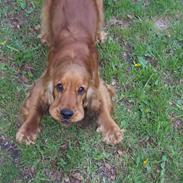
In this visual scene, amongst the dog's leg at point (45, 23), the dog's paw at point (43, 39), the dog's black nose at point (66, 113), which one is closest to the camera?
the dog's black nose at point (66, 113)

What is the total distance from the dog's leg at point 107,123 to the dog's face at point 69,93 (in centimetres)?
42

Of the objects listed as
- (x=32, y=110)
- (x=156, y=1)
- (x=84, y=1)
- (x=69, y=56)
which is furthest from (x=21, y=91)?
(x=156, y=1)

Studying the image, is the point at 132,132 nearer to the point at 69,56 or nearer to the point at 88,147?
the point at 88,147

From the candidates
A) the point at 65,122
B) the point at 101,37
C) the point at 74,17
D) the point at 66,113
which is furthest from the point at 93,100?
the point at 101,37

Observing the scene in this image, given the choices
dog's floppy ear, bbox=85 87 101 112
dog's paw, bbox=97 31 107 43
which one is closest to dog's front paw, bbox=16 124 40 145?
dog's floppy ear, bbox=85 87 101 112

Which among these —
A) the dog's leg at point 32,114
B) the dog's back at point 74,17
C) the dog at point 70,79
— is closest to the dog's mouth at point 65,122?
the dog at point 70,79

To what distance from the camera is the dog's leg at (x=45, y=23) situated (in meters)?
4.64

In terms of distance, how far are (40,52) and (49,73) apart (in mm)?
681

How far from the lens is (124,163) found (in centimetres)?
413

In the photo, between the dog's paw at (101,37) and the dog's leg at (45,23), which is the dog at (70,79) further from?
the dog's paw at (101,37)

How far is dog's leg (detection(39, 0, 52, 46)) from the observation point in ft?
15.2

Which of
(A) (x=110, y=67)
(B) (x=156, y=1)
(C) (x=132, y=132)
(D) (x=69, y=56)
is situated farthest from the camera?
(B) (x=156, y=1)

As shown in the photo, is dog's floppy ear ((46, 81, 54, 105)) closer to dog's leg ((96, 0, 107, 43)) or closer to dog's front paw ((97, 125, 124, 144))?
dog's front paw ((97, 125, 124, 144))

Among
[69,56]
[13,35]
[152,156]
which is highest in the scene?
[69,56]
